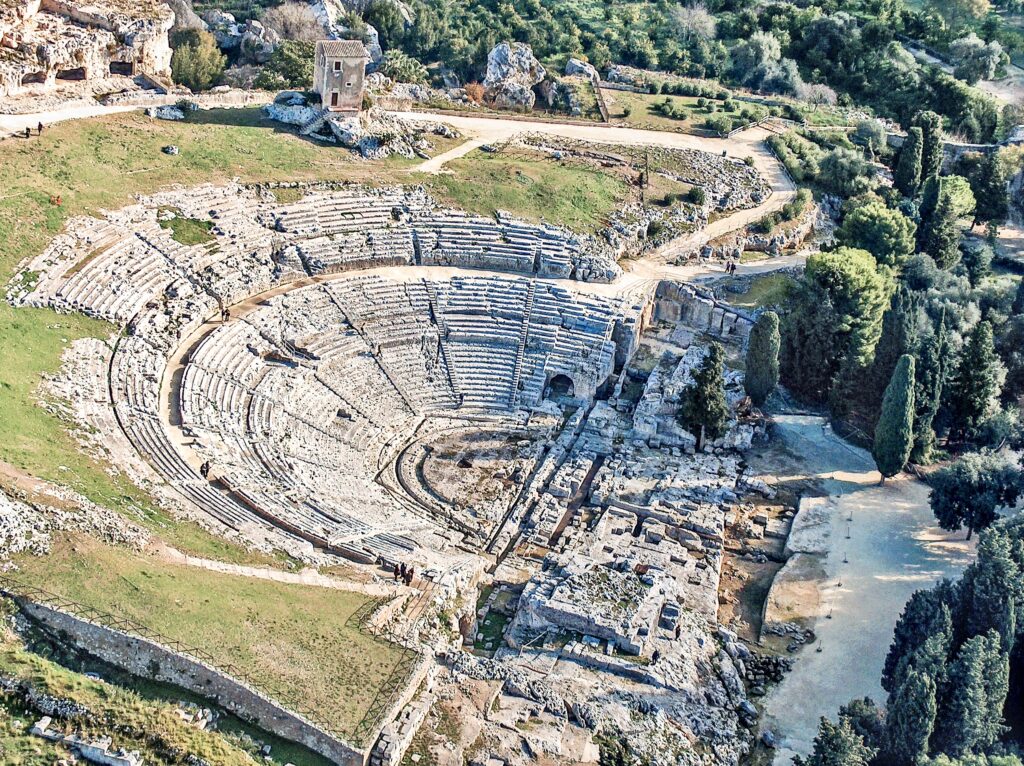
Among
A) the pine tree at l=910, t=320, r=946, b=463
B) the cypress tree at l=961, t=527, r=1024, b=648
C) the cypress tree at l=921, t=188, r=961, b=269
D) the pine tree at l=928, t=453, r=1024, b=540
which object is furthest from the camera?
the cypress tree at l=921, t=188, r=961, b=269

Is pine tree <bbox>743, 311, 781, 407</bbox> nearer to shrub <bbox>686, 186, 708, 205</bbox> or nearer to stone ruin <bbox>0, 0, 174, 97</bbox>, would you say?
shrub <bbox>686, 186, 708, 205</bbox>

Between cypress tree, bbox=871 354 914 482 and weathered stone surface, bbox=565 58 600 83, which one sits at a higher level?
weathered stone surface, bbox=565 58 600 83

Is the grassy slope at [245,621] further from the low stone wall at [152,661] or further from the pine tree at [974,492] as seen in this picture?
the pine tree at [974,492]

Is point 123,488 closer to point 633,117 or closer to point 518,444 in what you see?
point 518,444

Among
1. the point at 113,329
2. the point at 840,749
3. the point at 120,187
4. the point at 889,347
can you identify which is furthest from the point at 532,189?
the point at 840,749

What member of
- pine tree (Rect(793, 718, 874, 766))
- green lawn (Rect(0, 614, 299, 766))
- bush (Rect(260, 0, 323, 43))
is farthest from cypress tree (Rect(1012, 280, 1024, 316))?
bush (Rect(260, 0, 323, 43))

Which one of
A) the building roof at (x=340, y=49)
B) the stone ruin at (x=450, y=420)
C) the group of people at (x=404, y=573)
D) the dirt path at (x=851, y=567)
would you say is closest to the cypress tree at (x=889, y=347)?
the dirt path at (x=851, y=567)
